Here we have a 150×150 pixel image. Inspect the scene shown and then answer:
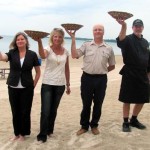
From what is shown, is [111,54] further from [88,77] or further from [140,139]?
[140,139]

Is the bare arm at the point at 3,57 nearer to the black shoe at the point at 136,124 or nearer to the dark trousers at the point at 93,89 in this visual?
the dark trousers at the point at 93,89

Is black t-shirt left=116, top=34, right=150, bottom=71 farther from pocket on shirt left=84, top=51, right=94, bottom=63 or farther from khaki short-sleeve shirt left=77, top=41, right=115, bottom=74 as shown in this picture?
pocket on shirt left=84, top=51, right=94, bottom=63

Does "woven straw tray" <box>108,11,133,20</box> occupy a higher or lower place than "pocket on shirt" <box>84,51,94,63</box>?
higher

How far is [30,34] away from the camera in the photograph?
18.0ft

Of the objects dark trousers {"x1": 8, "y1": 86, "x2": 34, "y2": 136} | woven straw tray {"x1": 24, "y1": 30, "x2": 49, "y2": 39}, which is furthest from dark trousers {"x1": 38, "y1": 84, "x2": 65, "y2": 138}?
woven straw tray {"x1": 24, "y1": 30, "x2": 49, "y2": 39}

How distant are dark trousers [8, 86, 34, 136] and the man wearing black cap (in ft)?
5.87

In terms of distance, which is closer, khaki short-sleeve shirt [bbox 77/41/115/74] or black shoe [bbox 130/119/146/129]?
khaki short-sleeve shirt [bbox 77/41/115/74]

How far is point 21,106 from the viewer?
233 inches

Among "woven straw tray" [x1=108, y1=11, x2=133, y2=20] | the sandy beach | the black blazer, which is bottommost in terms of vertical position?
the sandy beach

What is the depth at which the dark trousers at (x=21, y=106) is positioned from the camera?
5.82m

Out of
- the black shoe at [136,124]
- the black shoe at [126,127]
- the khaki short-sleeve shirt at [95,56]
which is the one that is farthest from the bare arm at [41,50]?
the black shoe at [136,124]

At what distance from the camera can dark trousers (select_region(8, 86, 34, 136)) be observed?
5.82 meters

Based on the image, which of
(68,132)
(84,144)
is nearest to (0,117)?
(68,132)

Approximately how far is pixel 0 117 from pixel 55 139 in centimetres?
232
